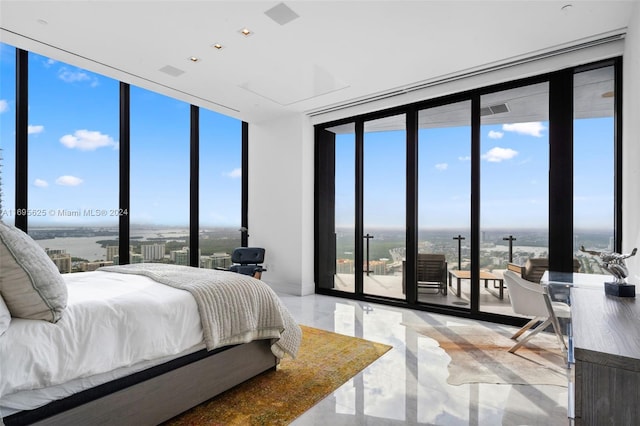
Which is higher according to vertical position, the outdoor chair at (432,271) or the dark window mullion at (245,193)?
the dark window mullion at (245,193)

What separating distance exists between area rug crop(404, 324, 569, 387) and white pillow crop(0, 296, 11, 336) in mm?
2588

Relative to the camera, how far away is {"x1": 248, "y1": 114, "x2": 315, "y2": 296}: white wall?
17.9ft

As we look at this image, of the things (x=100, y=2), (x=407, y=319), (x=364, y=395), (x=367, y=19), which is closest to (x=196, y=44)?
(x=100, y=2)

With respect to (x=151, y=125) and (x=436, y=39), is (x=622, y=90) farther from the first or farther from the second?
(x=151, y=125)

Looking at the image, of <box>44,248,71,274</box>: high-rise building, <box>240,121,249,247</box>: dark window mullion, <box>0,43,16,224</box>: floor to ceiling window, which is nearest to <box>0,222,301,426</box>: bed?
<box>44,248,71,274</box>: high-rise building

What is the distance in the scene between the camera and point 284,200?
5.64m

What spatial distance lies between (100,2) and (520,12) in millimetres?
3415

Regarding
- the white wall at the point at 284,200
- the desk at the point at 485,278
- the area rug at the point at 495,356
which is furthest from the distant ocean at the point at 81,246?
the desk at the point at 485,278

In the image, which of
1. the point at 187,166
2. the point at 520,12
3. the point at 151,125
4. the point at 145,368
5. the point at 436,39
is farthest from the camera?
the point at 187,166

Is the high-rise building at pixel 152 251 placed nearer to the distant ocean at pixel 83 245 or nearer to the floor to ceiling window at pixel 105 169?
the floor to ceiling window at pixel 105 169

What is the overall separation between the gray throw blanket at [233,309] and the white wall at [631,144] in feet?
8.42

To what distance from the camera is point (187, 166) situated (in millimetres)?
5434

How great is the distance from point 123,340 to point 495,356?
2854 mm

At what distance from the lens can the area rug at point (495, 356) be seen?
2.51m
